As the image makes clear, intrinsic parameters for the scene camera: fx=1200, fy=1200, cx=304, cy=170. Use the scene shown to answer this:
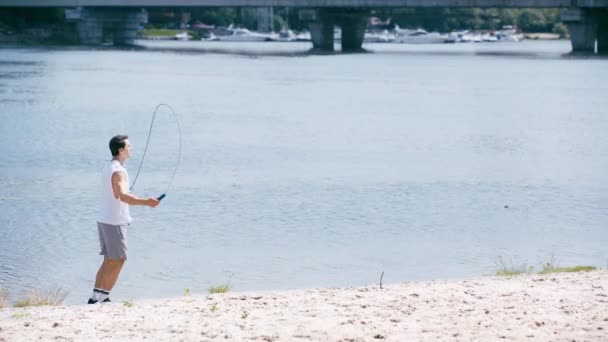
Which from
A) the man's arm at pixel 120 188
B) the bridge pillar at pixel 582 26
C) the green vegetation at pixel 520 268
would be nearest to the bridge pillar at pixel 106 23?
the bridge pillar at pixel 582 26

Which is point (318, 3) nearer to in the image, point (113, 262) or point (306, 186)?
point (306, 186)

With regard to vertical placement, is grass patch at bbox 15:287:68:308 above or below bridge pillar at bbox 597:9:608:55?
above

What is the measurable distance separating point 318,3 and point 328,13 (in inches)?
228

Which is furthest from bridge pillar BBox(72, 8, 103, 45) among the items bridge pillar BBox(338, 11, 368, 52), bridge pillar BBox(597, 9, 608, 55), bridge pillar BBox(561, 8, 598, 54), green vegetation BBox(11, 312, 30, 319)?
A: green vegetation BBox(11, 312, 30, 319)

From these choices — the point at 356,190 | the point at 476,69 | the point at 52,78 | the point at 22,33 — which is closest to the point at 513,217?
the point at 356,190

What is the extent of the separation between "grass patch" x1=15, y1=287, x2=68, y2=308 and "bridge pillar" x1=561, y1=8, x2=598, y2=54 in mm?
112251

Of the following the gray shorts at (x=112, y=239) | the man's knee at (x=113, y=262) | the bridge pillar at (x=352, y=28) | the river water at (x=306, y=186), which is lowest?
the bridge pillar at (x=352, y=28)

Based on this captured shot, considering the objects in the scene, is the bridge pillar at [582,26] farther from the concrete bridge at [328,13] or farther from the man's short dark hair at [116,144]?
the man's short dark hair at [116,144]

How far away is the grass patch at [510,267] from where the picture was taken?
16.9 m

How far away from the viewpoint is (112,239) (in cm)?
1334

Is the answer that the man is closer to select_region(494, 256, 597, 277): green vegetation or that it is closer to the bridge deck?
select_region(494, 256, 597, 277): green vegetation

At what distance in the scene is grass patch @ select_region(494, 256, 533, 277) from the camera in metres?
16.9

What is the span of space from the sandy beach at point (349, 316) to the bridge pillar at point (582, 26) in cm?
11255

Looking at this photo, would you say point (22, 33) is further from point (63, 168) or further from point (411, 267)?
point (411, 267)
